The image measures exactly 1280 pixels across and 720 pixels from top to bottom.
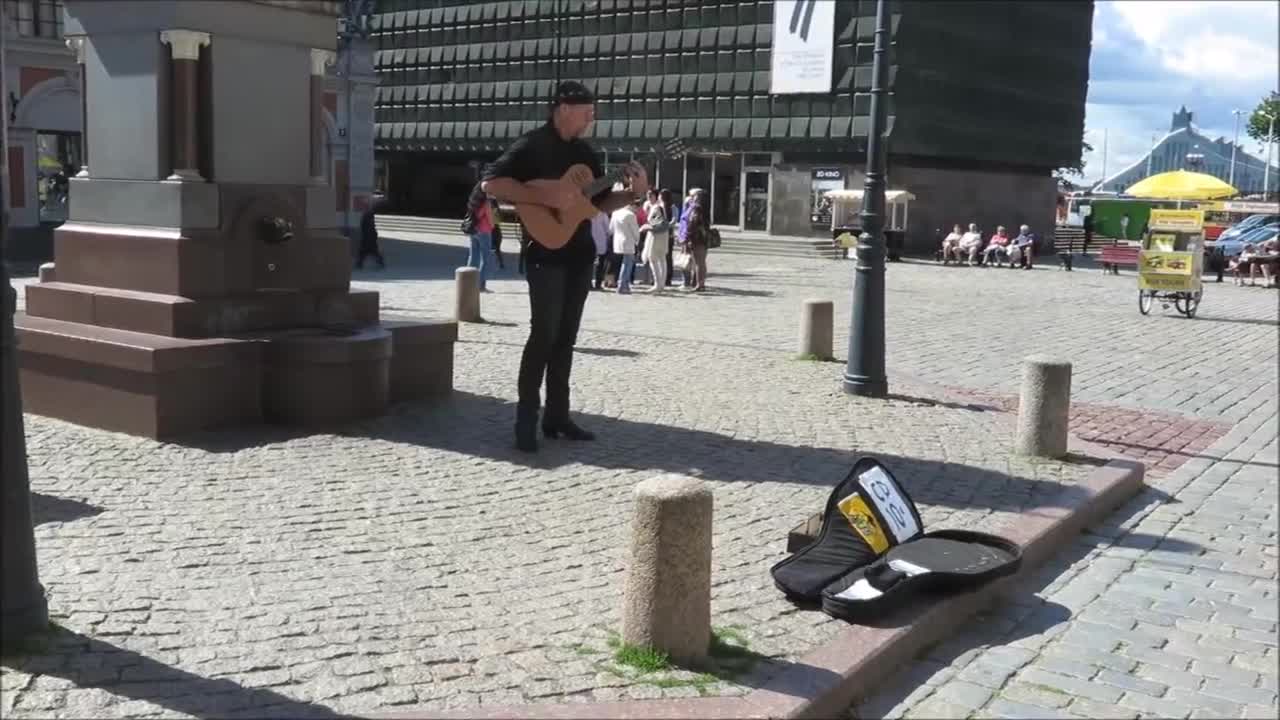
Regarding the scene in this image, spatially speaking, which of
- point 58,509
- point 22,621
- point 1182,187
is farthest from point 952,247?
point 22,621

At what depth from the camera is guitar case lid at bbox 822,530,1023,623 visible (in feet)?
17.0

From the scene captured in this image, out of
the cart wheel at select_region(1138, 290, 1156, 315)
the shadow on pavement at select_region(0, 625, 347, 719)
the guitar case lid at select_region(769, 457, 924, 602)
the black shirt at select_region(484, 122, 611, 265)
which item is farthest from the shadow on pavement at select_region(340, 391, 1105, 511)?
the cart wheel at select_region(1138, 290, 1156, 315)

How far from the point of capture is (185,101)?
321 inches

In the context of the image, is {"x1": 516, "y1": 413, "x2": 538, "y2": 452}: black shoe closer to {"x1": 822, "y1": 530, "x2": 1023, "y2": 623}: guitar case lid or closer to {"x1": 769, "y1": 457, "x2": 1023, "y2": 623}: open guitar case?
{"x1": 769, "y1": 457, "x2": 1023, "y2": 623}: open guitar case

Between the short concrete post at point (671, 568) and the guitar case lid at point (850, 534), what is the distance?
98 centimetres

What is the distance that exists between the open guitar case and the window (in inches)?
916

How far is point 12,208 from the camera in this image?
24.7 meters

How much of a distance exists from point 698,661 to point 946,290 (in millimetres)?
22420

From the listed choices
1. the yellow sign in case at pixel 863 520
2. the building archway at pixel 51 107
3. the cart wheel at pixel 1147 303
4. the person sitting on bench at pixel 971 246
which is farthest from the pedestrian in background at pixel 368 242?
the yellow sign in case at pixel 863 520

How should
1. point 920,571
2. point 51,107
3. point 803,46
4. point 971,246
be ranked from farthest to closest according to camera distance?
point 803,46 < point 971,246 < point 51,107 < point 920,571

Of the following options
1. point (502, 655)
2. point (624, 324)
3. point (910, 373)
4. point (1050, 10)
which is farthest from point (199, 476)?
point (1050, 10)

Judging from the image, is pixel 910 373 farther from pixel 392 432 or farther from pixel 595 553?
pixel 595 553

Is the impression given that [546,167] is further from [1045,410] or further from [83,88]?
[1045,410]

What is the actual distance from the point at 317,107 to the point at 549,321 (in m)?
2.55
